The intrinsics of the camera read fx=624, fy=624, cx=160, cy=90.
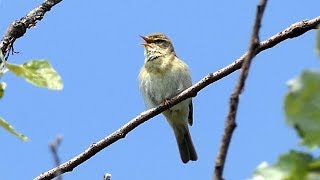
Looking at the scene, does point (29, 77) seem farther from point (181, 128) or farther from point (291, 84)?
point (181, 128)

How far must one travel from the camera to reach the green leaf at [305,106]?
2.22 ft

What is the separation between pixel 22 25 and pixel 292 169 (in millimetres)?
3936

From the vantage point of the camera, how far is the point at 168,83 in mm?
8391

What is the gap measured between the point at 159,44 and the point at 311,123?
30.2 ft

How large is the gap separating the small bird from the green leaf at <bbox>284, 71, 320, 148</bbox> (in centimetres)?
715

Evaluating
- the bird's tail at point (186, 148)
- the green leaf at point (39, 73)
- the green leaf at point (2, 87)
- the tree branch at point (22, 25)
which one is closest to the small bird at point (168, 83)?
the bird's tail at point (186, 148)

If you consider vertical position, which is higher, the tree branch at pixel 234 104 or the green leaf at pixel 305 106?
the tree branch at pixel 234 104

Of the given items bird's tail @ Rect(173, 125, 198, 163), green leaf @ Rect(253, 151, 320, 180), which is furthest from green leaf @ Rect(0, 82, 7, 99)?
bird's tail @ Rect(173, 125, 198, 163)

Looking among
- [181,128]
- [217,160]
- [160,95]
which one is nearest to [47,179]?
[217,160]

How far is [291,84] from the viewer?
0.70 metres

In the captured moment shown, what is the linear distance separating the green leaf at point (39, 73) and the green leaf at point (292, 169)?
23.5 inches

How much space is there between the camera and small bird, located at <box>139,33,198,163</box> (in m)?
8.40

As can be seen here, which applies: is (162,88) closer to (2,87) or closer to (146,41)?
(146,41)

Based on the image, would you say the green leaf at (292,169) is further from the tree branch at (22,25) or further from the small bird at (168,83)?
the small bird at (168,83)
